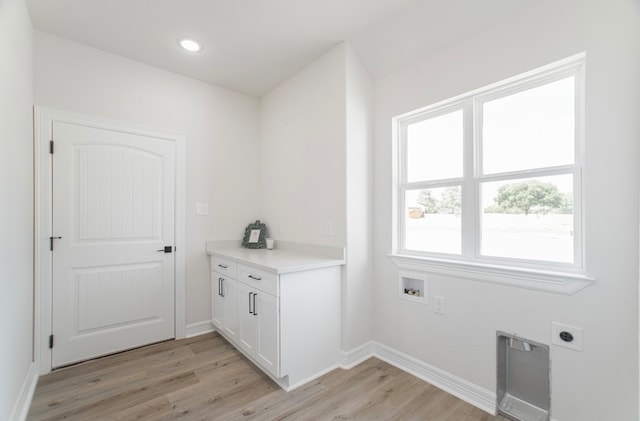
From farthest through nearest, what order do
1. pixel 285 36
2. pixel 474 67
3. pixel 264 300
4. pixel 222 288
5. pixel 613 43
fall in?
pixel 222 288 → pixel 285 36 → pixel 264 300 → pixel 474 67 → pixel 613 43

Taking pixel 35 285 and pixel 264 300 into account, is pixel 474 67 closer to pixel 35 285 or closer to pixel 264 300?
pixel 264 300

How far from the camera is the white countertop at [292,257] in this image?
6.94ft

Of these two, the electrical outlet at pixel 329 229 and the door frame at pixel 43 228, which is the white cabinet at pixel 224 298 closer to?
the electrical outlet at pixel 329 229

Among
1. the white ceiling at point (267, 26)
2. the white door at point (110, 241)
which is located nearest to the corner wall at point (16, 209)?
the white door at point (110, 241)

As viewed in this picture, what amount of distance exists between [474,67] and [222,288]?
2806 millimetres

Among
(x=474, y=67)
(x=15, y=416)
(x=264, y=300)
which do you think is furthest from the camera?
(x=264, y=300)

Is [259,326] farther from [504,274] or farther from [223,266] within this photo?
[504,274]

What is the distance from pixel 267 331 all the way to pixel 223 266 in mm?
946

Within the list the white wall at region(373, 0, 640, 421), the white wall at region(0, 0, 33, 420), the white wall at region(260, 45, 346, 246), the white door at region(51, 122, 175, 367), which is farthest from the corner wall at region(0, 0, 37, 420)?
the white wall at region(373, 0, 640, 421)

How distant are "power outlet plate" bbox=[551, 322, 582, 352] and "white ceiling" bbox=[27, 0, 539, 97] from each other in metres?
1.90

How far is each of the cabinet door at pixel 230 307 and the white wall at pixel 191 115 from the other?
1.50 ft

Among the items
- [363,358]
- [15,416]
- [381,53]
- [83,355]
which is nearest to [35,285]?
[83,355]

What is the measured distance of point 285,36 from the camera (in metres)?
2.40

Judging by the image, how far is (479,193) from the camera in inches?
81.0
